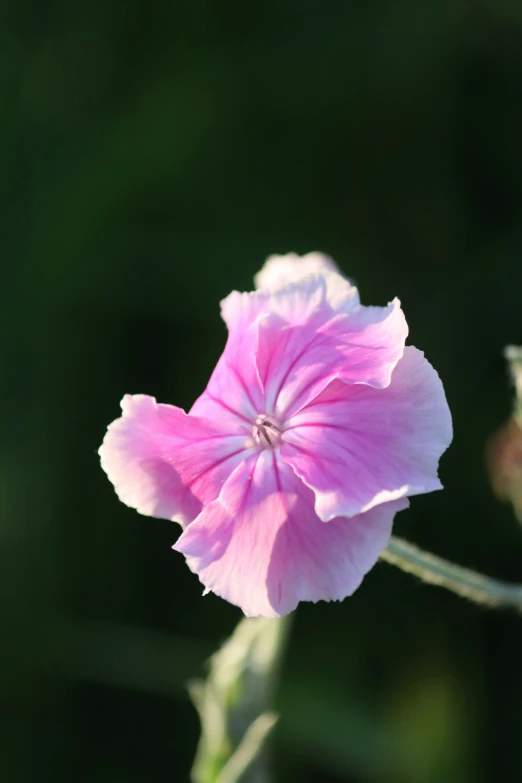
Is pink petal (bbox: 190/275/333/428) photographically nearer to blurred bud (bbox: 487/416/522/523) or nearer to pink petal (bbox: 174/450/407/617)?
pink petal (bbox: 174/450/407/617)

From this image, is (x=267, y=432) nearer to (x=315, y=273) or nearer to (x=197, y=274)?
(x=315, y=273)

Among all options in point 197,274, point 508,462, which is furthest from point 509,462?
point 197,274

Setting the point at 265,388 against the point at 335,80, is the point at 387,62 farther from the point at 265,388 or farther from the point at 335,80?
the point at 265,388

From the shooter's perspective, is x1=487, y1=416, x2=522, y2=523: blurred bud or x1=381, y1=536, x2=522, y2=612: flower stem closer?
x1=381, y1=536, x2=522, y2=612: flower stem

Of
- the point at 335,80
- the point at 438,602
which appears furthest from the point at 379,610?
the point at 335,80

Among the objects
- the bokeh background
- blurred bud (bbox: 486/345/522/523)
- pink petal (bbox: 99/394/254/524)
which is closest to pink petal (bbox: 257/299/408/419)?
pink petal (bbox: 99/394/254/524)

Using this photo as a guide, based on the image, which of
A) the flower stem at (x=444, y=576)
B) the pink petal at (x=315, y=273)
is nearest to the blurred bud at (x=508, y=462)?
the flower stem at (x=444, y=576)

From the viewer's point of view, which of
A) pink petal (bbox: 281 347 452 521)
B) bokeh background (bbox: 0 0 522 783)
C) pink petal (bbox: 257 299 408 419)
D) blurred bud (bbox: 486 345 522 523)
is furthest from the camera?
bokeh background (bbox: 0 0 522 783)
